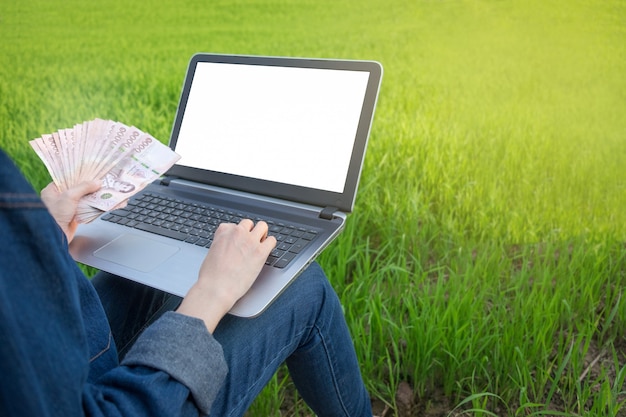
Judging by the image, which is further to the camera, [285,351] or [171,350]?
[285,351]

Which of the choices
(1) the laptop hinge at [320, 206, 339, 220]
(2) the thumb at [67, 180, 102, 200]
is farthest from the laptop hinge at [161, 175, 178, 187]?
(1) the laptop hinge at [320, 206, 339, 220]

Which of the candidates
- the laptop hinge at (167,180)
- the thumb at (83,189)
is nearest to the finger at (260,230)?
the thumb at (83,189)

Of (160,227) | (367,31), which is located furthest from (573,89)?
(160,227)

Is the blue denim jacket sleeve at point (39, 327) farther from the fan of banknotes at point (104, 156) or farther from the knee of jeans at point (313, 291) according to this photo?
the fan of banknotes at point (104, 156)

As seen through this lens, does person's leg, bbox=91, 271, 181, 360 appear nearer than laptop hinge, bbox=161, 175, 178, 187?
Yes

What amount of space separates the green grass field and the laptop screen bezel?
1.13ft

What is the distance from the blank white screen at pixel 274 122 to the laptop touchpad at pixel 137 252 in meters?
0.27

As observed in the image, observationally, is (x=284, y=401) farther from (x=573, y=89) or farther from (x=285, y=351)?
(x=573, y=89)

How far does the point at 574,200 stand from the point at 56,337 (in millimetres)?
1727

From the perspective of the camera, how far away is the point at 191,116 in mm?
1231

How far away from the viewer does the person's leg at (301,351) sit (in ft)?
2.45

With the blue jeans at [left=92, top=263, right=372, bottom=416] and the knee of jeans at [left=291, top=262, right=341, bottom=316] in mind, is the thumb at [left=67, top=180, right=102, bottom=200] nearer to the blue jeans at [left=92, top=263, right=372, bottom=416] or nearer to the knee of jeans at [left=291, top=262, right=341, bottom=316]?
the blue jeans at [left=92, top=263, right=372, bottom=416]

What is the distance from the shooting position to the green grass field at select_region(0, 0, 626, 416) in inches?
47.8

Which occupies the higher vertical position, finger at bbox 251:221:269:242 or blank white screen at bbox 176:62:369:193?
blank white screen at bbox 176:62:369:193
